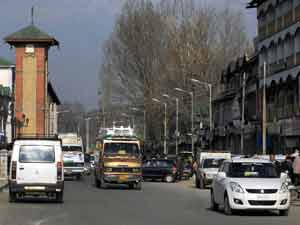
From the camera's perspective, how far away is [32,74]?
115 m

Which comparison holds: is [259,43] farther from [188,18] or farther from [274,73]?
[188,18]

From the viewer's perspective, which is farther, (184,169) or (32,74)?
(32,74)

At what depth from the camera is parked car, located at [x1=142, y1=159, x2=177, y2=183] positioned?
2105 inches

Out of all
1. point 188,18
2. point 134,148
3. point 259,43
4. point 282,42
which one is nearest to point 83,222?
point 134,148

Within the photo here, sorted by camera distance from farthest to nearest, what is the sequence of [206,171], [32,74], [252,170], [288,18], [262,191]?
[32,74] < [288,18] < [206,171] < [252,170] < [262,191]

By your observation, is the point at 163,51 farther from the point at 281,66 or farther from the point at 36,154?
the point at 36,154

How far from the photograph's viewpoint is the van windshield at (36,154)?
28922 mm

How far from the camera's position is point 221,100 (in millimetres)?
92000

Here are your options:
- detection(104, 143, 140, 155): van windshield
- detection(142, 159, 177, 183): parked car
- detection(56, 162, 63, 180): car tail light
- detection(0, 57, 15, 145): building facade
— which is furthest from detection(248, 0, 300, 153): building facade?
detection(56, 162, 63, 180): car tail light

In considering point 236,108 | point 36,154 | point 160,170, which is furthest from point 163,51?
point 36,154

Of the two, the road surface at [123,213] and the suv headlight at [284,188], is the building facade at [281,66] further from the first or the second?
the suv headlight at [284,188]

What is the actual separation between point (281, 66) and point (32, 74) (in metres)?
58.3

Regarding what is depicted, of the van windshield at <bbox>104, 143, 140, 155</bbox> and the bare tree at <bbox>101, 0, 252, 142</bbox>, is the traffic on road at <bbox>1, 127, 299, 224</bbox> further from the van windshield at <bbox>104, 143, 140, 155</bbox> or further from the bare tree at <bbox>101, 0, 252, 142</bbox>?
the bare tree at <bbox>101, 0, 252, 142</bbox>

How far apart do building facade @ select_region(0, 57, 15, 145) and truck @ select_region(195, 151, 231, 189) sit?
32.5m
